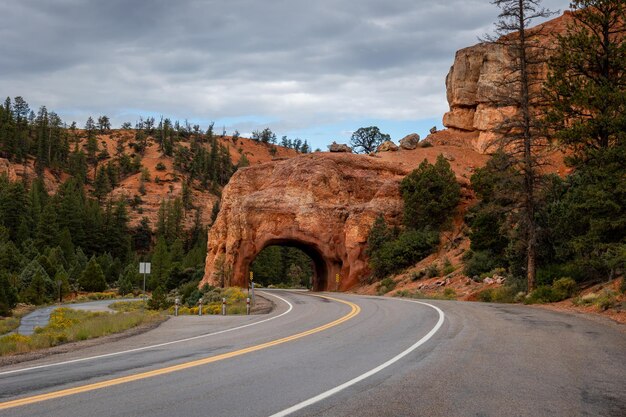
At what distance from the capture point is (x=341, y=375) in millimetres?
8023

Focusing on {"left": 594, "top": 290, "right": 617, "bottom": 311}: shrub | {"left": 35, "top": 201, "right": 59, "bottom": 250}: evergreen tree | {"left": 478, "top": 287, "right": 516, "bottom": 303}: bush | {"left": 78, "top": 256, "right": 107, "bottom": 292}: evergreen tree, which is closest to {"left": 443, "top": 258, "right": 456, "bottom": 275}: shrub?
{"left": 478, "top": 287, "right": 516, "bottom": 303}: bush

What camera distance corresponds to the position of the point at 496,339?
11531mm

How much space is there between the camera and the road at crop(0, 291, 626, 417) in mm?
6293

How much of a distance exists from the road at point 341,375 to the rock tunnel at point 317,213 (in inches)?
1509

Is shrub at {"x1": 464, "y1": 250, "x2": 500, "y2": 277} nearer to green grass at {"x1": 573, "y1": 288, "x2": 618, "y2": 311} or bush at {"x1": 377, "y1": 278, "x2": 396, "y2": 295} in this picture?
bush at {"x1": 377, "y1": 278, "x2": 396, "y2": 295}

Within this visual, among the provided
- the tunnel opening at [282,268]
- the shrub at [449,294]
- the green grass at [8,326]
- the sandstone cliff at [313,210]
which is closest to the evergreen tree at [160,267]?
the tunnel opening at [282,268]

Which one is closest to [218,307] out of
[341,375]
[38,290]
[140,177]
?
[341,375]

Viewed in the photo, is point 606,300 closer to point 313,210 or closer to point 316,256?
point 313,210

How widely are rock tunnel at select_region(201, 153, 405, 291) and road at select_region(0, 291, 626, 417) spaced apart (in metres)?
38.3

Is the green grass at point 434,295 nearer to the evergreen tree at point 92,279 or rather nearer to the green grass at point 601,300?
the green grass at point 601,300

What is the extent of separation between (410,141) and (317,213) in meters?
20.8

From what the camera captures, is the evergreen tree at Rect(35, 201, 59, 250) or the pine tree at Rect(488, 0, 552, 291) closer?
the pine tree at Rect(488, 0, 552, 291)

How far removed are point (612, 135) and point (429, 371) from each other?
19.1 m

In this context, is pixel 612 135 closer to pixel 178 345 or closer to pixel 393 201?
pixel 178 345
